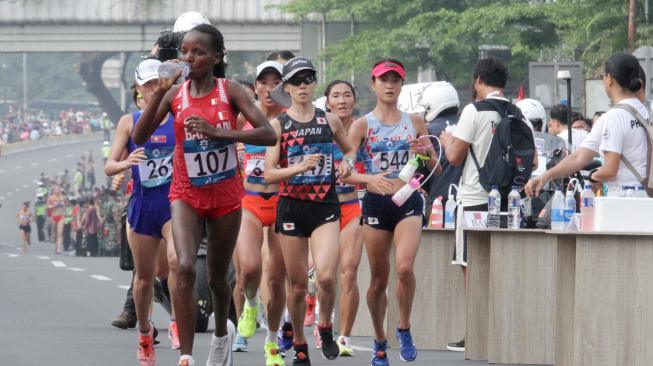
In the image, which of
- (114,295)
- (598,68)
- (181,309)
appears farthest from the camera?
(598,68)

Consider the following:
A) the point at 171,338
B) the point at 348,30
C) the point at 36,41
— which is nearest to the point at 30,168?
the point at 36,41

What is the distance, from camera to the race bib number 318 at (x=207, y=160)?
10.2 meters

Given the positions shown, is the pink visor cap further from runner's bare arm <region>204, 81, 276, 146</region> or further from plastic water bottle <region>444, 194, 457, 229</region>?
runner's bare arm <region>204, 81, 276, 146</region>

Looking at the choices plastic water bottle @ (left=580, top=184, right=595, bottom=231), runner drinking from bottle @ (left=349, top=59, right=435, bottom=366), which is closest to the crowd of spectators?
runner drinking from bottle @ (left=349, top=59, right=435, bottom=366)

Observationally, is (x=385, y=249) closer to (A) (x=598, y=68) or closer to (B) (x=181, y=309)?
(B) (x=181, y=309)

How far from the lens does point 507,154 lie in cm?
1270

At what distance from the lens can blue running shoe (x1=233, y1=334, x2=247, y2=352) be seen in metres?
13.5

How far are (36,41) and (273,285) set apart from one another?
182ft

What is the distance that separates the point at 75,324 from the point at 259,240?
3.86 m

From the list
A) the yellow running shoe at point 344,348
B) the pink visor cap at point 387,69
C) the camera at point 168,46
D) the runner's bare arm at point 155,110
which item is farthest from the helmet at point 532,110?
the runner's bare arm at point 155,110

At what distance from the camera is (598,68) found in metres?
31.4

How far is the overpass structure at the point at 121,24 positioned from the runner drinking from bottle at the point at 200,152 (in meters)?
52.8

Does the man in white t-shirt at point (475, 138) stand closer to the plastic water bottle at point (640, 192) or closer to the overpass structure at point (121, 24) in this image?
the plastic water bottle at point (640, 192)

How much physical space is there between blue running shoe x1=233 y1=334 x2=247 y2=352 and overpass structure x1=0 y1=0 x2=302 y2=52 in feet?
164
